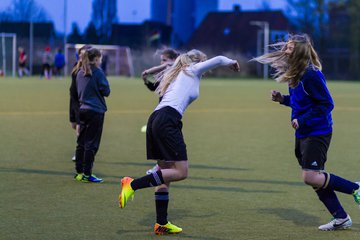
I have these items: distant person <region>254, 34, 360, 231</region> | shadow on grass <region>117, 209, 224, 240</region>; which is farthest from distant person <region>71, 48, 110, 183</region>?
distant person <region>254, 34, 360, 231</region>

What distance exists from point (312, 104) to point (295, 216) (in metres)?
1.29

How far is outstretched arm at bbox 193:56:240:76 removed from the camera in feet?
22.0

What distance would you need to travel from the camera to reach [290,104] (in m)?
7.11

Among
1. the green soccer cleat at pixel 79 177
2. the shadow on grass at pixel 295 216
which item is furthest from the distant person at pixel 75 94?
the shadow on grass at pixel 295 216

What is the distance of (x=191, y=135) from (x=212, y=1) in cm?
7331

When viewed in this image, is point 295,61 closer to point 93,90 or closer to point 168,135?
point 168,135

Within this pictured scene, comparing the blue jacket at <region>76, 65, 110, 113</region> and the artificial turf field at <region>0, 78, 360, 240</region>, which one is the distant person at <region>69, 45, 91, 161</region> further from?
the artificial turf field at <region>0, 78, 360, 240</region>

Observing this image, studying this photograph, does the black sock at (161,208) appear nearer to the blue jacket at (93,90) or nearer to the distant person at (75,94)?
the blue jacket at (93,90)

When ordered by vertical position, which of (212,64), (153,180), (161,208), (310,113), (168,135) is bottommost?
(161,208)

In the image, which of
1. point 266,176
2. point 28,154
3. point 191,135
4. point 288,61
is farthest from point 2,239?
point 191,135

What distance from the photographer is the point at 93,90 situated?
31.0 feet

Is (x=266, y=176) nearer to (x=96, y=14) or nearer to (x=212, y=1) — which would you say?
(x=96, y=14)

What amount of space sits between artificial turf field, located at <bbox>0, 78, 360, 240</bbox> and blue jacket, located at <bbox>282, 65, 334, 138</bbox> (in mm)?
924

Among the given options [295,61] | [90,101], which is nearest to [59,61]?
[90,101]
